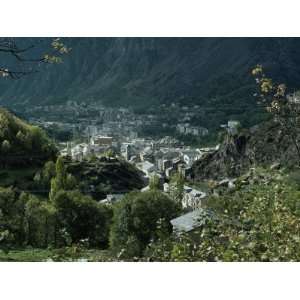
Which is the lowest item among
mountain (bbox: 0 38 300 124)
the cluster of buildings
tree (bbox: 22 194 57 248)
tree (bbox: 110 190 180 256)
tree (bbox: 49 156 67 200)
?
tree (bbox: 22 194 57 248)

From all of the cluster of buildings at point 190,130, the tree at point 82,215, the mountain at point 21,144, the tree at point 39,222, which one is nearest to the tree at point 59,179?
the tree at point 82,215

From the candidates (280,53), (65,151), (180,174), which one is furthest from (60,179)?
(280,53)

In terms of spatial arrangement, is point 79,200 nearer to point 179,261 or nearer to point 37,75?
point 37,75

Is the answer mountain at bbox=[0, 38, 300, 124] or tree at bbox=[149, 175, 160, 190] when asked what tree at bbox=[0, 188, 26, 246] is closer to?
mountain at bbox=[0, 38, 300, 124]

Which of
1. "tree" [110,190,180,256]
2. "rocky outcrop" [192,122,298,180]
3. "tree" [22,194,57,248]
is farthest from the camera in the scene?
"tree" [22,194,57,248]

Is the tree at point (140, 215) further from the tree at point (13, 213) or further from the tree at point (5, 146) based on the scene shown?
the tree at point (5, 146)

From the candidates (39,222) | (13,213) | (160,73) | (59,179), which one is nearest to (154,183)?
(59,179)

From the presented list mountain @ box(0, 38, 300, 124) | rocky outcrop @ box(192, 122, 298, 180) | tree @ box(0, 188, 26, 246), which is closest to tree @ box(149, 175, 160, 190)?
rocky outcrop @ box(192, 122, 298, 180)
